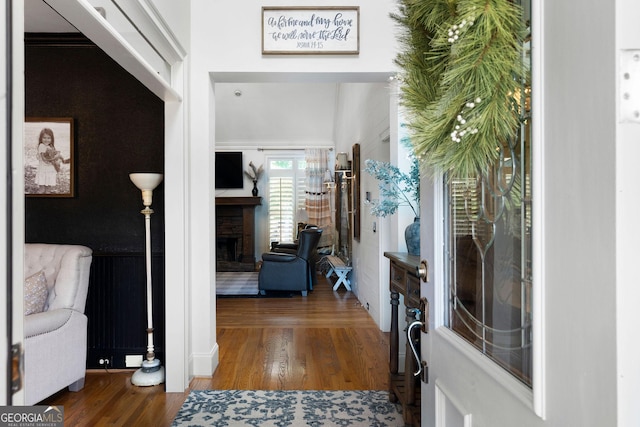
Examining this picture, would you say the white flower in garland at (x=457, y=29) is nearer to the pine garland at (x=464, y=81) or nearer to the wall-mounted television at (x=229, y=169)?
the pine garland at (x=464, y=81)

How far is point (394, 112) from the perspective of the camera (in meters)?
3.34

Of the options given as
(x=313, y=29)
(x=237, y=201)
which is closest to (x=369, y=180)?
(x=313, y=29)

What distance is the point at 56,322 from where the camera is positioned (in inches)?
96.7

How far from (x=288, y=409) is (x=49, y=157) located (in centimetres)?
259

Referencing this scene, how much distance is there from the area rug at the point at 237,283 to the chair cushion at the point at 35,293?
3.17 metres

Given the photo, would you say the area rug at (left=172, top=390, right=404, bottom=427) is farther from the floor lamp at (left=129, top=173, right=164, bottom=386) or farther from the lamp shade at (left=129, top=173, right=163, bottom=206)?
the lamp shade at (left=129, top=173, right=163, bottom=206)

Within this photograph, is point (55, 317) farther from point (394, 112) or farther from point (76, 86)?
point (394, 112)

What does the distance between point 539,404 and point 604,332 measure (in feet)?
0.72

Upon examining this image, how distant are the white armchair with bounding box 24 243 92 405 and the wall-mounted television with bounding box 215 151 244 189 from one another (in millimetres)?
5268

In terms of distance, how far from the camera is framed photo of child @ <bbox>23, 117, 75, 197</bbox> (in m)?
2.97

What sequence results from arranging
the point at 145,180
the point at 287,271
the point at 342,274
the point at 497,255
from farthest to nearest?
the point at 342,274, the point at 287,271, the point at 145,180, the point at 497,255

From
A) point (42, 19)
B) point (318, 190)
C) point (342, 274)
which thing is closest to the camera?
point (42, 19)
